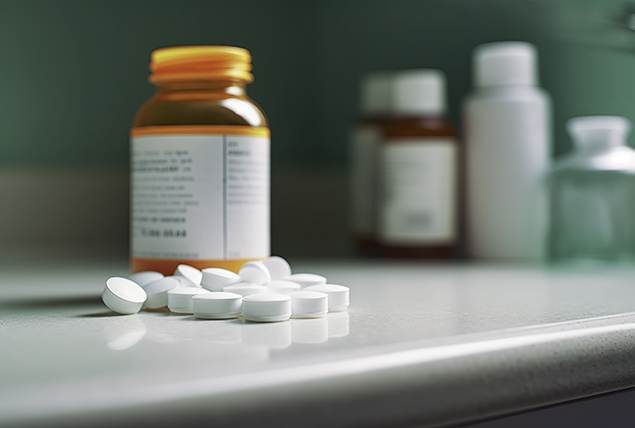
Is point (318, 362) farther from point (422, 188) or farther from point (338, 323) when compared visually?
point (422, 188)

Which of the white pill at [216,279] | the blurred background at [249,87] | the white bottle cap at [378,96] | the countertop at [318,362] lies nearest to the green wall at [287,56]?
the blurred background at [249,87]

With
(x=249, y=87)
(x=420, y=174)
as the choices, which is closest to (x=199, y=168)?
(x=420, y=174)

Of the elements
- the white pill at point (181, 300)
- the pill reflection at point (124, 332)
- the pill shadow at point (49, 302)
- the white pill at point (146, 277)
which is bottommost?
the pill shadow at point (49, 302)

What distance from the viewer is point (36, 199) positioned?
1.02 meters

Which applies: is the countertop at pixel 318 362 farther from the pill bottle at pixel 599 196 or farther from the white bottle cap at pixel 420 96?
the white bottle cap at pixel 420 96

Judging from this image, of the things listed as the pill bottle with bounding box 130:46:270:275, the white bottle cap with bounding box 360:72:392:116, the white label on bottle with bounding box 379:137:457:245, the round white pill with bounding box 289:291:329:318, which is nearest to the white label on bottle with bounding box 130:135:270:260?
the pill bottle with bounding box 130:46:270:275

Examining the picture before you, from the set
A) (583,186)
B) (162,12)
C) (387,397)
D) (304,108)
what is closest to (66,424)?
(387,397)

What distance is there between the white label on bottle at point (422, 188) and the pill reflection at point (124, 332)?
46 centimetres

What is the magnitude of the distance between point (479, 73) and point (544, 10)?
0.14 metres

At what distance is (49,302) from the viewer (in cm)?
50

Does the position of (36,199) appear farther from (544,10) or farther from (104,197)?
(544,10)

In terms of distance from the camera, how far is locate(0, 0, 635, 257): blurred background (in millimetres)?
899

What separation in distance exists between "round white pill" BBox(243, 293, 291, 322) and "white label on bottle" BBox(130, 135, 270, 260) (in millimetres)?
112

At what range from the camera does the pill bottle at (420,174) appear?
835 millimetres
